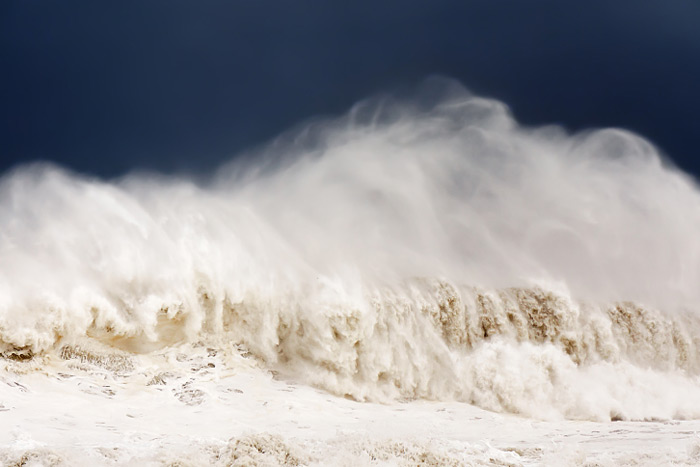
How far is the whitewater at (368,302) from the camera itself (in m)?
9.32

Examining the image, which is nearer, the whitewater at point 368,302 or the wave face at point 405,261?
the whitewater at point 368,302

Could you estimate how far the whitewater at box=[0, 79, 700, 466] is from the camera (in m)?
9.32

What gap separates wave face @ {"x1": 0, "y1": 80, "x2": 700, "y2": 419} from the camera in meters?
11.4

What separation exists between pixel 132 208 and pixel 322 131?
6.38 metres

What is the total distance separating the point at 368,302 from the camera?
12.4 m

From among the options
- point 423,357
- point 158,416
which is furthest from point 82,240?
point 423,357

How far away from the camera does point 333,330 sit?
1182cm

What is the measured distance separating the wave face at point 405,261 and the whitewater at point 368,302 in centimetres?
5

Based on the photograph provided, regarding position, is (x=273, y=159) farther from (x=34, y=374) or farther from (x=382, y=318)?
(x=34, y=374)

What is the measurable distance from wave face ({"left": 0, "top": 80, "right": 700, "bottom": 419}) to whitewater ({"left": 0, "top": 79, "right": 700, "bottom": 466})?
0.15ft

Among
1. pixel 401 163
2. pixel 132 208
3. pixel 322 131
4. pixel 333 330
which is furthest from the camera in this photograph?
pixel 322 131

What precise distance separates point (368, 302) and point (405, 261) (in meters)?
1.87

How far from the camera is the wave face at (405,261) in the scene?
11398 millimetres

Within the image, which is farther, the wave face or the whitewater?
the wave face
